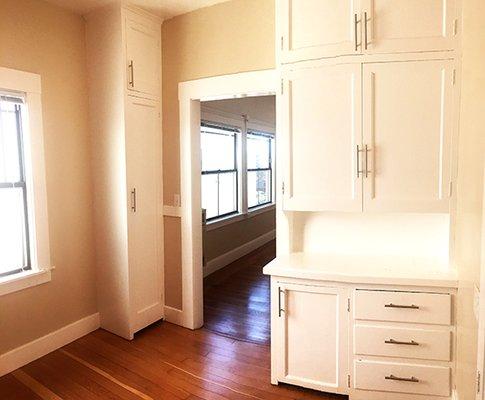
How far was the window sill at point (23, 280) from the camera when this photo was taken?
8.30 ft

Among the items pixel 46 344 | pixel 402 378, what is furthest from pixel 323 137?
pixel 46 344

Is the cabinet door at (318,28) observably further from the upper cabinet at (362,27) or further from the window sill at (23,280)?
the window sill at (23,280)

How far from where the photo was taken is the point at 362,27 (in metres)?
A: 2.14

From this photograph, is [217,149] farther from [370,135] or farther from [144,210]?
[370,135]

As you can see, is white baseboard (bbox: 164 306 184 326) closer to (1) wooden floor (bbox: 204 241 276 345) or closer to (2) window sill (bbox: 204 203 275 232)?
(1) wooden floor (bbox: 204 241 276 345)

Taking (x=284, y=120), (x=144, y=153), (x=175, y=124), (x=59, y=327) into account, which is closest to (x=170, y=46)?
(x=175, y=124)

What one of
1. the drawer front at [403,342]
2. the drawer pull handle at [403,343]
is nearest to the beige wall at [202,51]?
the drawer front at [403,342]

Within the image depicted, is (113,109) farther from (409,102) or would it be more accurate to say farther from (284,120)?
(409,102)

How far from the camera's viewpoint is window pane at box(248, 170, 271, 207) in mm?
6162

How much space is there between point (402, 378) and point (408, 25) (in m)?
2.02

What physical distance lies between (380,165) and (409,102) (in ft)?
1.29

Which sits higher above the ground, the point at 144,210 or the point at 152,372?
the point at 144,210

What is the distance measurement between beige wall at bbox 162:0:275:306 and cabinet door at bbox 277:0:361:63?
0.36m

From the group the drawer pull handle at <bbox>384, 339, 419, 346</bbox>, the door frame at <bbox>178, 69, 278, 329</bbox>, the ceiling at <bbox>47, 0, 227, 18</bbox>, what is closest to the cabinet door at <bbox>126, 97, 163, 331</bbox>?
the door frame at <bbox>178, 69, 278, 329</bbox>
